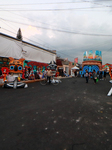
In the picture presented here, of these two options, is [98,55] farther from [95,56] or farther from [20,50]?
[20,50]

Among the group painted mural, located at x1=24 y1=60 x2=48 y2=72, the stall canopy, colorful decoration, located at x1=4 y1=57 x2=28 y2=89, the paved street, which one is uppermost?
the stall canopy

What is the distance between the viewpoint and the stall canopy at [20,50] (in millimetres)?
10641

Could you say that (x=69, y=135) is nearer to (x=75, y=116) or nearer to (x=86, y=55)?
(x=75, y=116)

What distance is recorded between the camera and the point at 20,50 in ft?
41.5

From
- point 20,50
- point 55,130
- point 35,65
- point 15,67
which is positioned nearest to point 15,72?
point 15,67

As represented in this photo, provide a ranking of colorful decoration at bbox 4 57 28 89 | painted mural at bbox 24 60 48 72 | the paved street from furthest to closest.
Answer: painted mural at bbox 24 60 48 72, colorful decoration at bbox 4 57 28 89, the paved street

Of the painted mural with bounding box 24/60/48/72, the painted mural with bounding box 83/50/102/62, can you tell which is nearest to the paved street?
the painted mural with bounding box 24/60/48/72

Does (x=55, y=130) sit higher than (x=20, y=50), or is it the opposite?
(x=20, y=50)

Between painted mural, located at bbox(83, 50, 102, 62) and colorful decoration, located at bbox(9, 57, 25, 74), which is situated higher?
painted mural, located at bbox(83, 50, 102, 62)

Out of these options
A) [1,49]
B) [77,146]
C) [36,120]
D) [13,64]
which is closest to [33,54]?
[1,49]

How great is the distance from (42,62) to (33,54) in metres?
2.66

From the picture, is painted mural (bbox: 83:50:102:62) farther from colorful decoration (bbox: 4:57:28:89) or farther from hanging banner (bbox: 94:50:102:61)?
colorful decoration (bbox: 4:57:28:89)

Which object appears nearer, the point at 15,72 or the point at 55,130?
the point at 55,130

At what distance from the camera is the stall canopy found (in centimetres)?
1064
